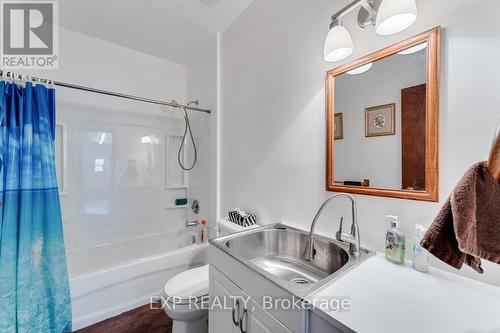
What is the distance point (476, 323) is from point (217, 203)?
1.82 meters

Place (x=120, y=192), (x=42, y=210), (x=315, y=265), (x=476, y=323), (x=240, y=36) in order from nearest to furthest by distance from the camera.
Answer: (x=476, y=323)
(x=315, y=265)
(x=42, y=210)
(x=240, y=36)
(x=120, y=192)

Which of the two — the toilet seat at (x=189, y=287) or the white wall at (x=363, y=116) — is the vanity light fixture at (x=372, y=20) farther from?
the toilet seat at (x=189, y=287)

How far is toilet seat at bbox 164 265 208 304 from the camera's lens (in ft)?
4.28

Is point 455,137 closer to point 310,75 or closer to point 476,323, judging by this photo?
point 476,323

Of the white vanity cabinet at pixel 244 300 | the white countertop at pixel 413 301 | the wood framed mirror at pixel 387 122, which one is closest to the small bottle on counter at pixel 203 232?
the white vanity cabinet at pixel 244 300

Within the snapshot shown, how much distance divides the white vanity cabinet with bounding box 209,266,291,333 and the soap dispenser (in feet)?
1.76

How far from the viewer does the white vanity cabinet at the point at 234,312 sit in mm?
780

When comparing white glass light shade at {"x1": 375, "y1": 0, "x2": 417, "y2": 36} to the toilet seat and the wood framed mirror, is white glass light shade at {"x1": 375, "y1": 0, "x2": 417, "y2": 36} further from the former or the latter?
the toilet seat

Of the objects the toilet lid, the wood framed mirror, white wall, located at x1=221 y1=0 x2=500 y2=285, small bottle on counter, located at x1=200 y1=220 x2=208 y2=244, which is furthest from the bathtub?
the wood framed mirror

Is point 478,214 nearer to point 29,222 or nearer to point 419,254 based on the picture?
point 419,254

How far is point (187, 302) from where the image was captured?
1.29m

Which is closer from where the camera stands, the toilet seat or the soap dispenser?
the soap dispenser

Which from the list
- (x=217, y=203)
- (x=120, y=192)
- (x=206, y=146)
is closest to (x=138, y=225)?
(x=120, y=192)

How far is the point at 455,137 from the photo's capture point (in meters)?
0.77
